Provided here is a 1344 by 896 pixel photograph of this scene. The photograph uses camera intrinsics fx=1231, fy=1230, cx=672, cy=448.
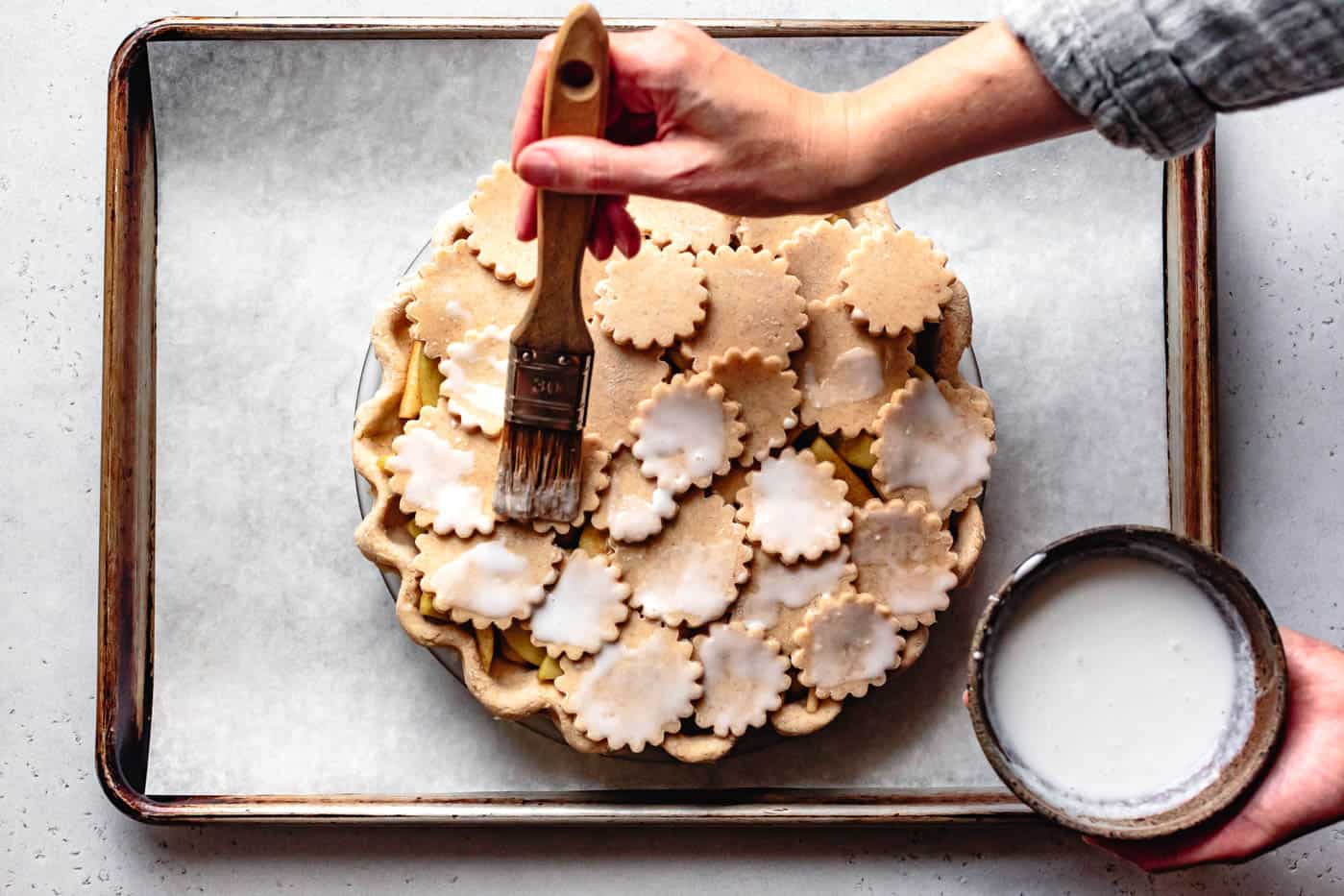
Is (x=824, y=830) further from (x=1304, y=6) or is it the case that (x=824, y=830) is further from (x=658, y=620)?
(x=1304, y=6)

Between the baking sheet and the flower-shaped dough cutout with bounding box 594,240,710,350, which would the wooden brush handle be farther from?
the baking sheet

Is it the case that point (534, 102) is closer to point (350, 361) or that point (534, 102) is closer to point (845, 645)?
point (350, 361)

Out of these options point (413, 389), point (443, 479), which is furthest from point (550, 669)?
point (413, 389)

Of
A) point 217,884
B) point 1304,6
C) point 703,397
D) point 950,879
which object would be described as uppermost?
point 1304,6

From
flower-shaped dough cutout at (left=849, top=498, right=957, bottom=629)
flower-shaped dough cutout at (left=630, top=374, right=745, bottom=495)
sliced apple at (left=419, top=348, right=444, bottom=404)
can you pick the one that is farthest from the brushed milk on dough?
sliced apple at (left=419, top=348, right=444, bottom=404)

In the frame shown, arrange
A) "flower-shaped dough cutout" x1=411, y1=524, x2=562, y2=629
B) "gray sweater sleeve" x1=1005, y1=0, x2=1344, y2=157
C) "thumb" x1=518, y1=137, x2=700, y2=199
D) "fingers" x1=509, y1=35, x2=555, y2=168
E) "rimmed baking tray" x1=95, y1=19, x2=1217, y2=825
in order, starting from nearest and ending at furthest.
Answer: "gray sweater sleeve" x1=1005, y1=0, x2=1344, y2=157 < "thumb" x1=518, y1=137, x2=700, y2=199 < "fingers" x1=509, y1=35, x2=555, y2=168 < "flower-shaped dough cutout" x1=411, y1=524, x2=562, y2=629 < "rimmed baking tray" x1=95, y1=19, x2=1217, y2=825

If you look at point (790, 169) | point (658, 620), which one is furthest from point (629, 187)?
point (658, 620)

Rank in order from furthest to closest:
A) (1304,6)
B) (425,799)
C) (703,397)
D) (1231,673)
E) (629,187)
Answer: (425,799) → (703,397) → (1231,673) → (629,187) → (1304,6)
